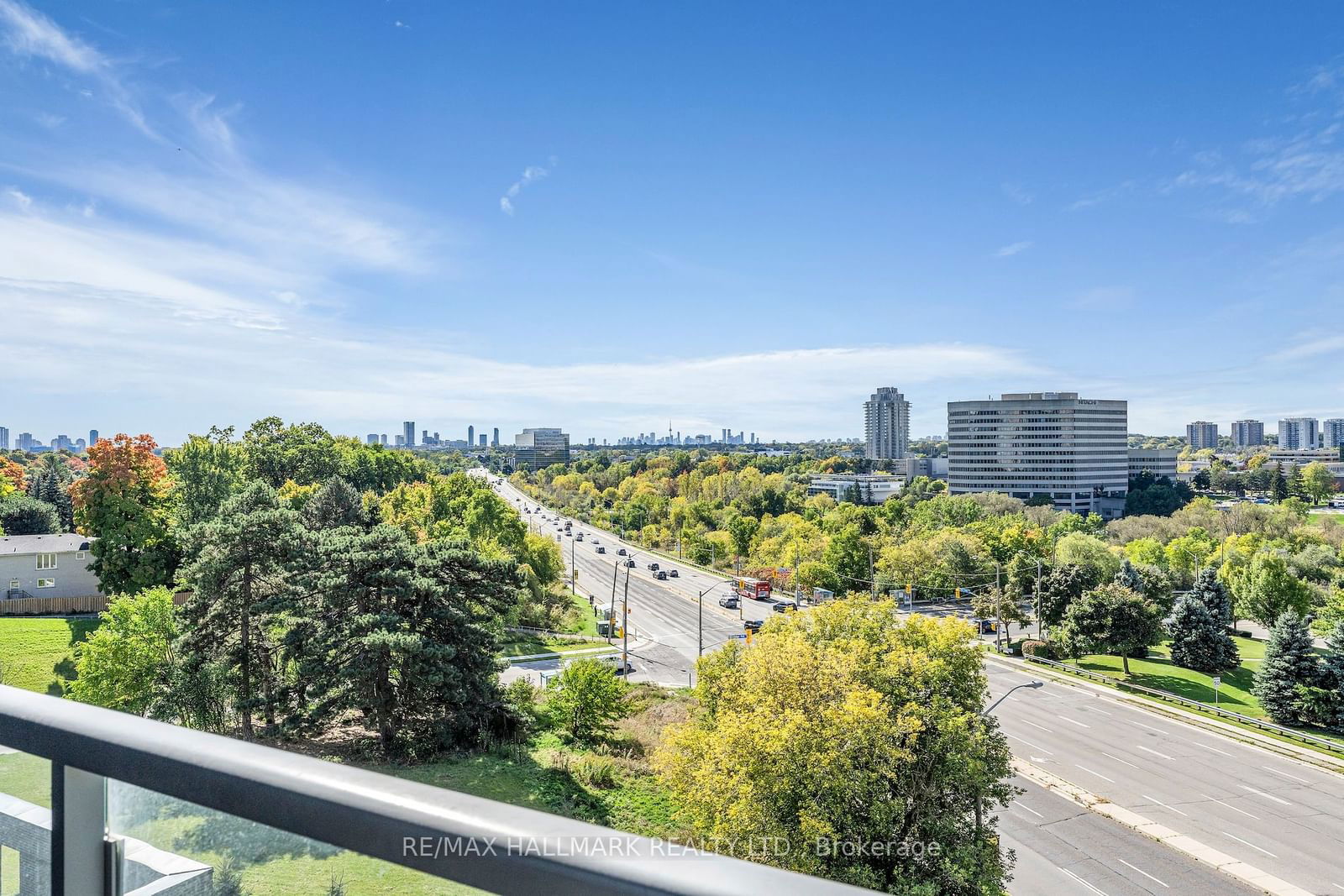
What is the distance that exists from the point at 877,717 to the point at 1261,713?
25.1m

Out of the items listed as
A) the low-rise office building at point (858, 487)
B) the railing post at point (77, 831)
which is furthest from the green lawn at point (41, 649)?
the low-rise office building at point (858, 487)

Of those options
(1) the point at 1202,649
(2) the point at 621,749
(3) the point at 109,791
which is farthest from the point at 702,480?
(3) the point at 109,791

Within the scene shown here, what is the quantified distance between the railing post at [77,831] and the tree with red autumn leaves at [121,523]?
3652 centimetres

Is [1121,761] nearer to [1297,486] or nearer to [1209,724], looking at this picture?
[1209,724]

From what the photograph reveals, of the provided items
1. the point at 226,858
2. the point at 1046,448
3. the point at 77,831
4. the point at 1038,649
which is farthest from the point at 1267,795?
the point at 1046,448

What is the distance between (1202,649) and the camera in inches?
1378

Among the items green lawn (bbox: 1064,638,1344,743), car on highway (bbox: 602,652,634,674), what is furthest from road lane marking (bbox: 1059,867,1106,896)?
car on highway (bbox: 602,652,634,674)

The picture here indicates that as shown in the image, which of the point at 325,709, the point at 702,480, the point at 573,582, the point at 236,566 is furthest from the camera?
the point at 702,480

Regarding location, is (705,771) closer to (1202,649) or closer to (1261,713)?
(1261,713)

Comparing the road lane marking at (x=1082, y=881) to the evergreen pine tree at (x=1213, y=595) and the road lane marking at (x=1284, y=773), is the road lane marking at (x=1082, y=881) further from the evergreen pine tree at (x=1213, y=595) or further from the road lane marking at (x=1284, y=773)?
the evergreen pine tree at (x=1213, y=595)

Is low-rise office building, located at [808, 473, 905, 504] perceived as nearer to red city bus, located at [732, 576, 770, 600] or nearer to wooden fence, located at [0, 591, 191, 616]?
red city bus, located at [732, 576, 770, 600]

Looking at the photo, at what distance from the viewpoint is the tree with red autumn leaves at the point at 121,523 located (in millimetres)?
31875

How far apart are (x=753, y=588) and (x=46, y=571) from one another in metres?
37.8

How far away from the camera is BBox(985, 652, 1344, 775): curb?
79.5ft
